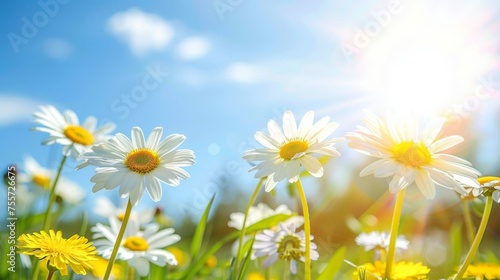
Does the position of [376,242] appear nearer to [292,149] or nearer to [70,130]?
[292,149]

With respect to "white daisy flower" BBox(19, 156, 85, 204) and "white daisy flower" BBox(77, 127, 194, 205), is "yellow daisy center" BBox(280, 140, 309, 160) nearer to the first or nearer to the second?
"white daisy flower" BBox(77, 127, 194, 205)

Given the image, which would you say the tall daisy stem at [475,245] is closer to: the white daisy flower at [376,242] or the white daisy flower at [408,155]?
the white daisy flower at [408,155]

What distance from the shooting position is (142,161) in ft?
3.20

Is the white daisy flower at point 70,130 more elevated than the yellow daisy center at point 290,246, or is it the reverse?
the white daisy flower at point 70,130

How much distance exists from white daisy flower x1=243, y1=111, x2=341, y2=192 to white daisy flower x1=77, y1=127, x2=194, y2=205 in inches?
5.3

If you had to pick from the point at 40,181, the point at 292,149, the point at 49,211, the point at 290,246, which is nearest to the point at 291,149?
the point at 292,149

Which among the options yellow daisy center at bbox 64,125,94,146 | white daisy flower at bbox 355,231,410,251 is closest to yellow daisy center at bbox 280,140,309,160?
white daisy flower at bbox 355,231,410,251

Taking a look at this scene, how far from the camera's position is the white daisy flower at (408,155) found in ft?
2.85

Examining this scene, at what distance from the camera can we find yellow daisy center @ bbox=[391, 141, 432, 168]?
913mm

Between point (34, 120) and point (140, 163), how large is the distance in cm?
83

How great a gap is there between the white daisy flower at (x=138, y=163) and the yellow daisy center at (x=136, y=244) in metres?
0.42

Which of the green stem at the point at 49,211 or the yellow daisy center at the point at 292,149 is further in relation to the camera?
the green stem at the point at 49,211

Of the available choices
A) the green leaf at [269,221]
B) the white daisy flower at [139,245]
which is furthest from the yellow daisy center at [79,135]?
the green leaf at [269,221]

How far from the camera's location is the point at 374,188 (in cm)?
399
